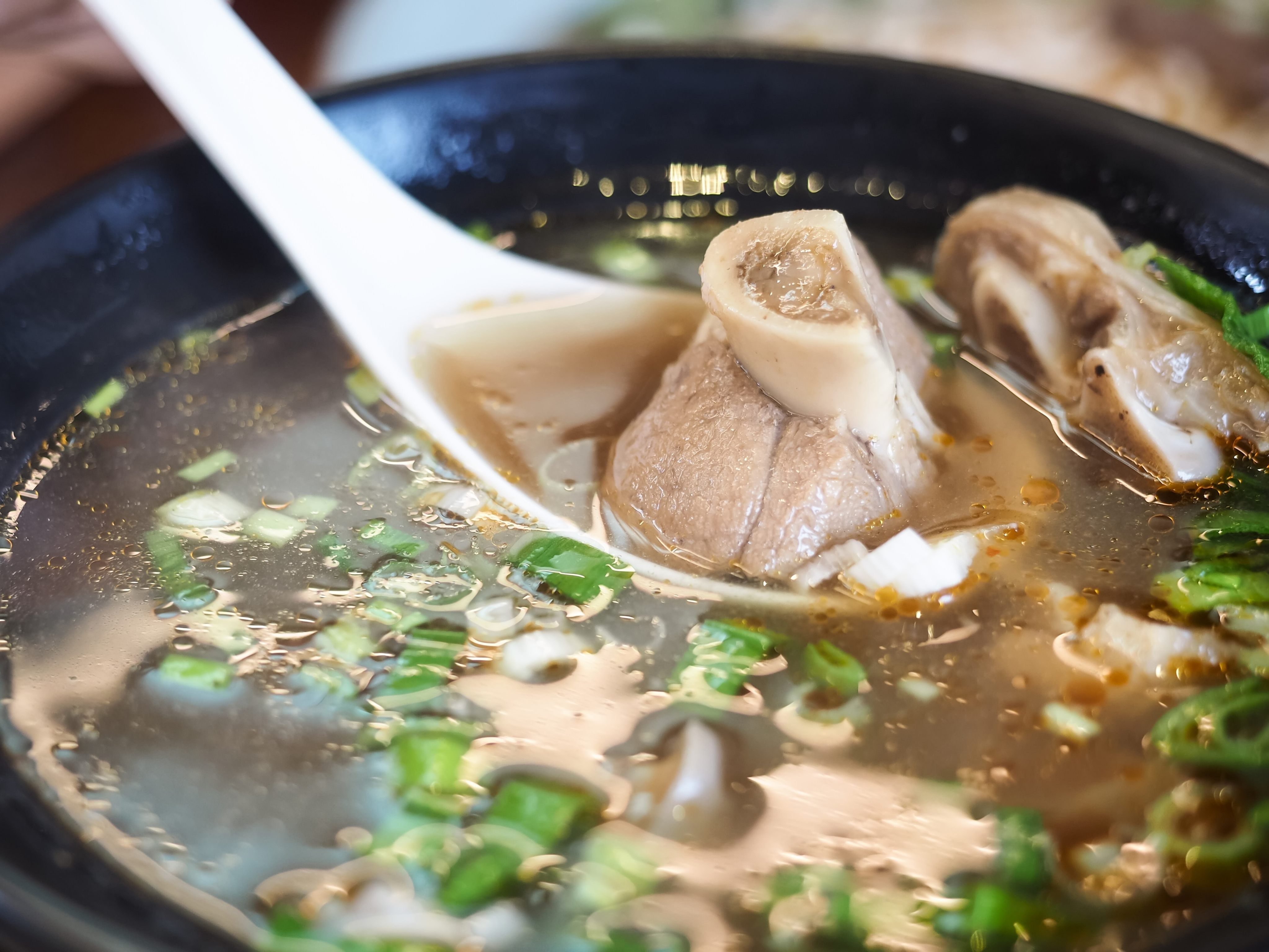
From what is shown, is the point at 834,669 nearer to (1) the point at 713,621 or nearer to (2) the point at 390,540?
(1) the point at 713,621

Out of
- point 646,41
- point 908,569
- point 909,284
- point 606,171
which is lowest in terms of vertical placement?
point 908,569

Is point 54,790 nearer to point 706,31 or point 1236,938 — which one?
point 1236,938

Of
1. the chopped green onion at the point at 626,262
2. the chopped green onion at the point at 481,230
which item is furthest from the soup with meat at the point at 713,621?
the chopped green onion at the point at 481,230

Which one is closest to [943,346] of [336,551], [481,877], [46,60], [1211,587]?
[1211,587]

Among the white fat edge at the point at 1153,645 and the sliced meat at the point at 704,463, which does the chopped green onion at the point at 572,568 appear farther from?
the white fat edge at the point at 1153,645

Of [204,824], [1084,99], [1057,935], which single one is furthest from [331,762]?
[1084,99]
